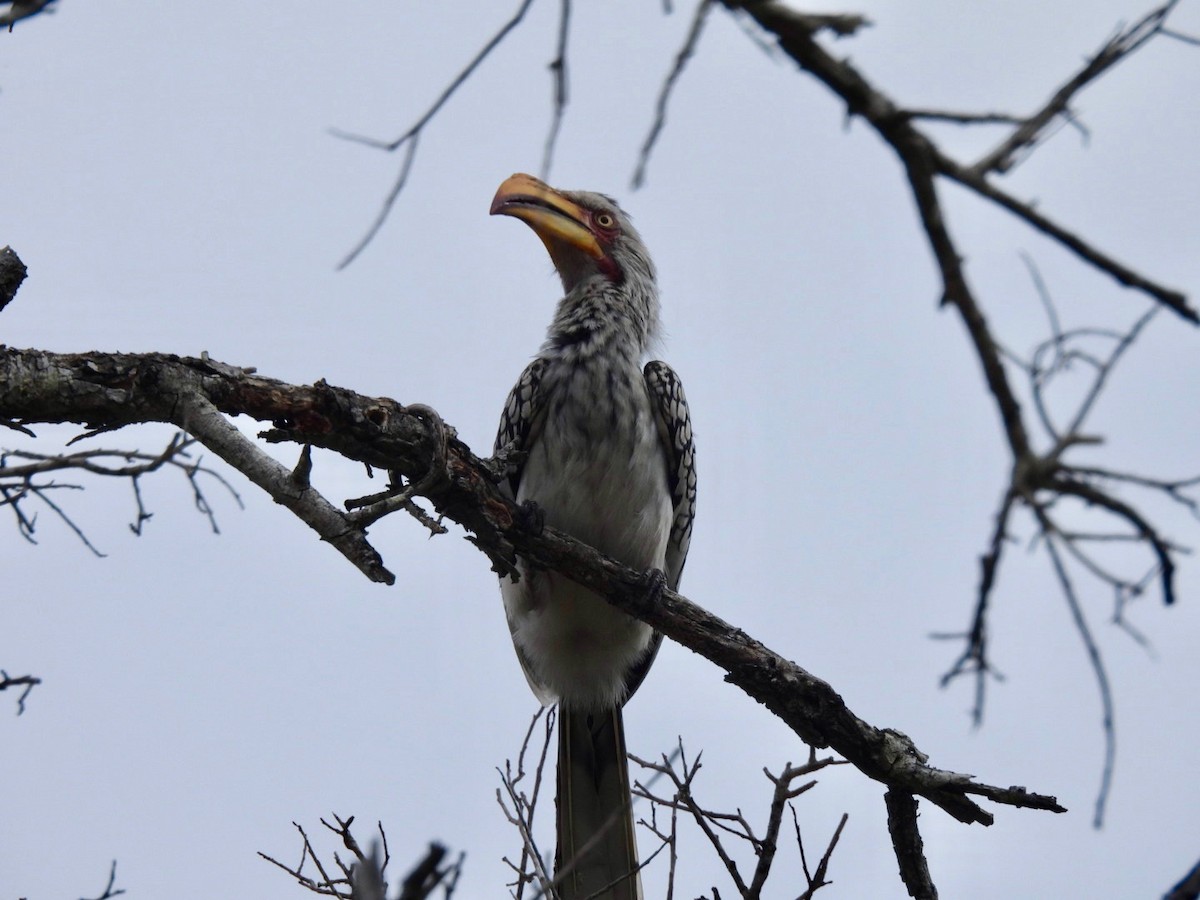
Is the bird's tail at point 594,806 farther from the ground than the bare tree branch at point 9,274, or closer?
closer

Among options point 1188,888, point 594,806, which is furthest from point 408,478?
point 1188,888

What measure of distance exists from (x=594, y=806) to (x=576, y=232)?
2.32m

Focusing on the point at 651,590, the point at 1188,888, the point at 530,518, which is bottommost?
the point at 1188,888

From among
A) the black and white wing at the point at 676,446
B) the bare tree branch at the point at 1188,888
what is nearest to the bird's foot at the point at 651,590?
the black and white wing at the point at 676,446

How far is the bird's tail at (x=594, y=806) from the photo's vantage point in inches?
166

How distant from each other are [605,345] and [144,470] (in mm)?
2188

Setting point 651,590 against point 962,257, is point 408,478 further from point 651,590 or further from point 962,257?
point 962,257

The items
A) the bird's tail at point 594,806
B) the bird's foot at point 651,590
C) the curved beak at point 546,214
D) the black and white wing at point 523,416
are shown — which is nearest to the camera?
the bird's foot at point 651,590

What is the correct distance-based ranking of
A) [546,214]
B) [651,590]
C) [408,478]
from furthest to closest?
[546,214], [651,590], [408,478]

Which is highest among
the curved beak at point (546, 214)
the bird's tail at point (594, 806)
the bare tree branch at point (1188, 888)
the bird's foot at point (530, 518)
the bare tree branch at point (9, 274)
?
the curved beak at point (546, 214)

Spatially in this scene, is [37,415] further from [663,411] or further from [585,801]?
[585,801]

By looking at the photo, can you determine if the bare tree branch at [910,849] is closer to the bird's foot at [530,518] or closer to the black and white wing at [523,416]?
the bird's foot at [530,518]

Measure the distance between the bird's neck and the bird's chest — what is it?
0.14 metres

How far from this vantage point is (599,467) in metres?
4.26
